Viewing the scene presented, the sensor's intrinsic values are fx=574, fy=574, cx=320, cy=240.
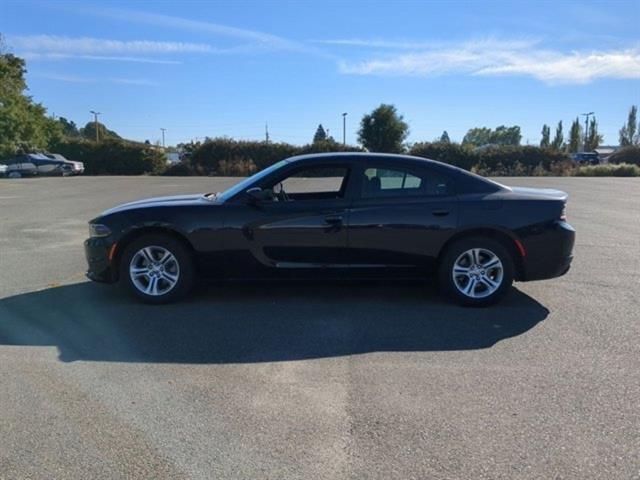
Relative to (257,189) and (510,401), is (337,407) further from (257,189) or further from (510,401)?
(257,189)

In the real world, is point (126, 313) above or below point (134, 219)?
below

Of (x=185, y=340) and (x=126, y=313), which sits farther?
(x=126, y=313)

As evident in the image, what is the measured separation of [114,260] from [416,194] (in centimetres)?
321

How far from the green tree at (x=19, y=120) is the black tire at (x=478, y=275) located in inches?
1703

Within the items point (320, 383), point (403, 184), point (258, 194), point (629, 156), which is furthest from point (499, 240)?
point (629, 156)

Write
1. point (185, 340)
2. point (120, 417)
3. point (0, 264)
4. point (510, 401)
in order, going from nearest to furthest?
point (120, 417) < point (510, 401) < point (185, 340) < point (0, 264)

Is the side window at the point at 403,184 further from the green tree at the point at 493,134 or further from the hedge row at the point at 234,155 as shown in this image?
the green tree at the point at 493,134

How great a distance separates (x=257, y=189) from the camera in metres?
5.88

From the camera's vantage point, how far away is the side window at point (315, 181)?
20.0 feet

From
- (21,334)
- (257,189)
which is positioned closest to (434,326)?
(257,189)

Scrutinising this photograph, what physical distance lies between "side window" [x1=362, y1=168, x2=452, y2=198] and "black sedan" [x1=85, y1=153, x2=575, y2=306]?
0.01 meters

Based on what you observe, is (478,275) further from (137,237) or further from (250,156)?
(250,156)

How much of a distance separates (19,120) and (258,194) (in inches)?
1707

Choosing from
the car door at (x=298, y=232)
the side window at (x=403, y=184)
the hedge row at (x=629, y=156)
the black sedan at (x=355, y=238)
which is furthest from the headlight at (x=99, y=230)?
the hedge row at (x=629, y=156)
